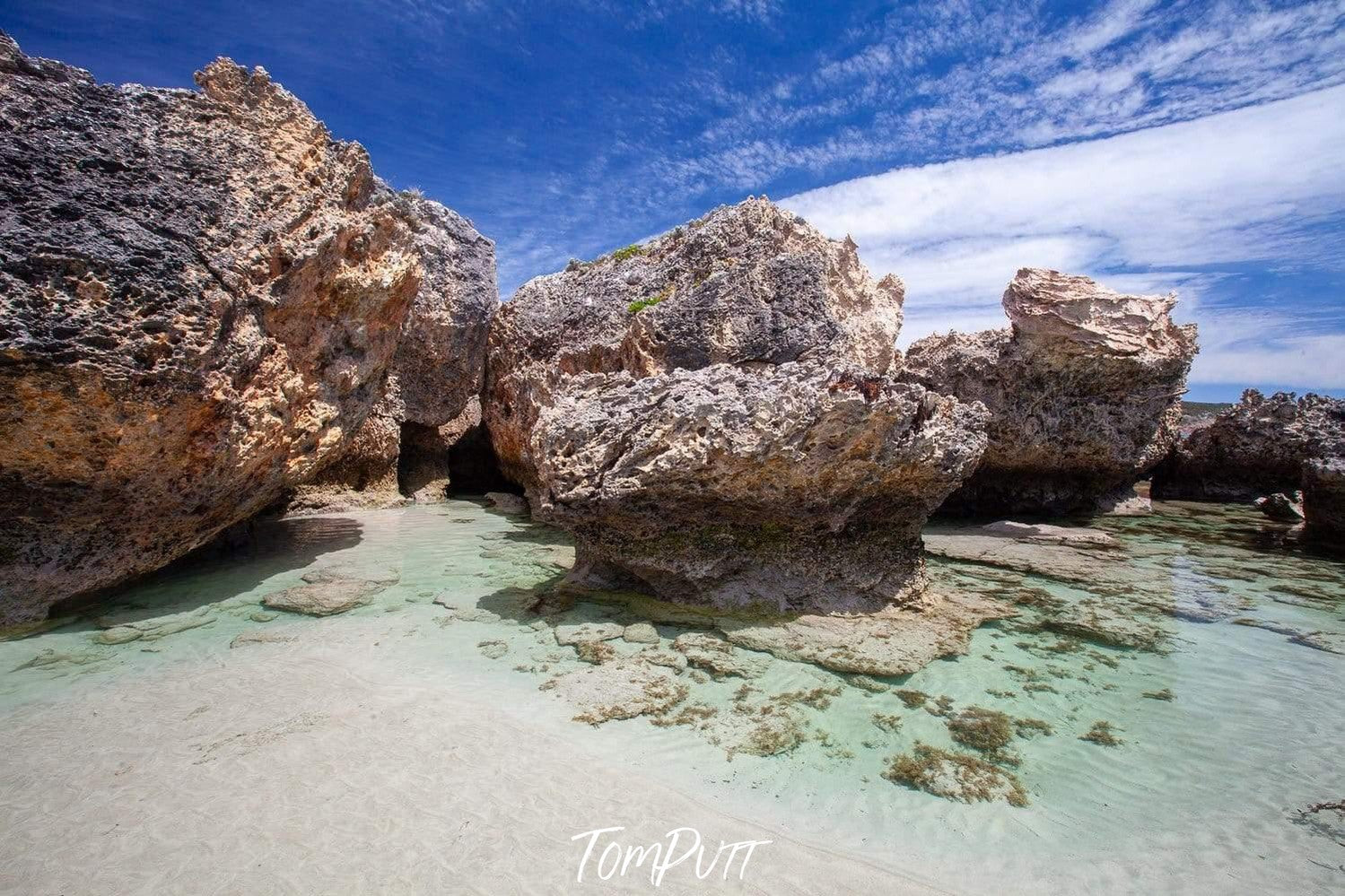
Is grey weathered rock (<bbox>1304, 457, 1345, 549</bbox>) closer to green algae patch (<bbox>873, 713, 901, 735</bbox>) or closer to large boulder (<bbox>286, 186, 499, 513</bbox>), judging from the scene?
green algae patch (<bbox>873, 713, 901, 735</bbox>)

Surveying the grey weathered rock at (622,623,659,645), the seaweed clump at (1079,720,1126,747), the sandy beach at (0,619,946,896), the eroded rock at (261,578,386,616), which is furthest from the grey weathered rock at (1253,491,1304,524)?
the eroded rock at (261,578,386,616)

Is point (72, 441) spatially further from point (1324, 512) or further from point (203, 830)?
point (1324, 512)

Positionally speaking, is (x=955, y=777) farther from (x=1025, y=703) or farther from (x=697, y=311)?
(x=697, y=311)

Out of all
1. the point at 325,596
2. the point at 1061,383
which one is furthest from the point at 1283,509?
the point at 325,596

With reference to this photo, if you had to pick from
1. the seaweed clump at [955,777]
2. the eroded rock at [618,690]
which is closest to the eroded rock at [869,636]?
the eroded rock at [618,690]

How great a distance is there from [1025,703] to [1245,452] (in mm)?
18510

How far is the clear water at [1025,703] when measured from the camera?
3834mm

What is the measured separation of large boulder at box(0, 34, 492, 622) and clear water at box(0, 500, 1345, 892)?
1191 mm

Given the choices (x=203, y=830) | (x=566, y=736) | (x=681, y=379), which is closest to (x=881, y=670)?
(x=566, y=736)

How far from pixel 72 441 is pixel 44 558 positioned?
5.30 ft

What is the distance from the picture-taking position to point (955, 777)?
4.47 metres

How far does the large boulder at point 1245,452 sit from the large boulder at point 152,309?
21192 millimetres

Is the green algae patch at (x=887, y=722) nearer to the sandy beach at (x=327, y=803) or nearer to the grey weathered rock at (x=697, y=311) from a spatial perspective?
the sandy beach at (x=327, y=803)

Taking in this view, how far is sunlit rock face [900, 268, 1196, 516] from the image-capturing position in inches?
548
